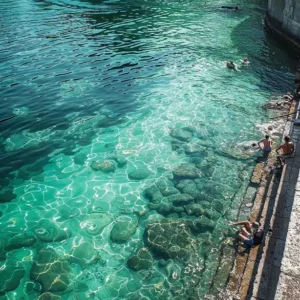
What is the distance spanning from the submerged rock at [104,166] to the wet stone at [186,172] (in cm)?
360

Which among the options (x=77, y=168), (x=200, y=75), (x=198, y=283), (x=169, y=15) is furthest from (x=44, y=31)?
(x=198, y=283)

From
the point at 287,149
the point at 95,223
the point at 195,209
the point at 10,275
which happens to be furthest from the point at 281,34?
the point at 10,275

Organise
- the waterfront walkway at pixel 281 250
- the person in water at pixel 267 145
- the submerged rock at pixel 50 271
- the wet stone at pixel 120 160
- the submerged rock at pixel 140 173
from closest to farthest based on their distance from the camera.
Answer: the waterfront walkway at pixel 281 250
the submerged rock at pixel 50 271
the submerged rock at pixel 140 173
the person in water at pixel 267 145
the wet stone at pixel 120 160

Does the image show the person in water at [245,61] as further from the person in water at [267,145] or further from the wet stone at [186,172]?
the wet stone at [186,172]

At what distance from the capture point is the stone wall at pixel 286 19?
32.1m

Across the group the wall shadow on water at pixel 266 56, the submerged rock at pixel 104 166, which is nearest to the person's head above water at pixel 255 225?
the submerged rock at pixel 104 166

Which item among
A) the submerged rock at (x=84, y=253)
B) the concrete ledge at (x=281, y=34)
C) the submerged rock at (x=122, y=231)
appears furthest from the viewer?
the concrete ledge at (x=281, y=34)

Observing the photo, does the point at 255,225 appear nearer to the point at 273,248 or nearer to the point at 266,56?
the point at 273,248

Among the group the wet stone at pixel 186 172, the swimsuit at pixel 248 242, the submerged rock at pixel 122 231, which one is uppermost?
the swimsuit at pixel 248 242

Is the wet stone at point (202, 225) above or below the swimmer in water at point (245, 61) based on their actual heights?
below

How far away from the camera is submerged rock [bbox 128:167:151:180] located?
1719 cm

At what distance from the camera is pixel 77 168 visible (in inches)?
712

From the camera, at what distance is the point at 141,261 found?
41.0 ft

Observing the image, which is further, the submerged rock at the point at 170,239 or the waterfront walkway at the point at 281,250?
the submerged rock at the point at 170,239
